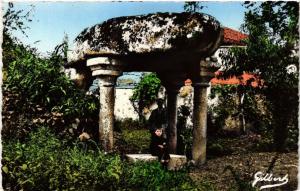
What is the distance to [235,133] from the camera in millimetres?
17797

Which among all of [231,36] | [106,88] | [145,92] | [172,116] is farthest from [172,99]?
[231,36]

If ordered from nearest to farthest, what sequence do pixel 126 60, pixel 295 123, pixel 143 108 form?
pixel 126 60
pixel 295 123
pixel 143 108

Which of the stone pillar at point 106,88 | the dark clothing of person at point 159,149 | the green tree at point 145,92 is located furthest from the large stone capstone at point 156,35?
the green tree at point 145,92

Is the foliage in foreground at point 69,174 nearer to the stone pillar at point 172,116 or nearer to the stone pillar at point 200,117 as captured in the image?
the stone pillar at point 200,117

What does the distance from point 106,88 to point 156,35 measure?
1.23m

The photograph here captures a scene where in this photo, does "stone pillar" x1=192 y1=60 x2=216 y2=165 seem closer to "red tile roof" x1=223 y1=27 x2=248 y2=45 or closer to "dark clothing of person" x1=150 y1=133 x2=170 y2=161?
"dark clothing of person" x1=150 y1=133 x2=170 y2=161

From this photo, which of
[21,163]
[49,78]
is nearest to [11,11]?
[49,78]

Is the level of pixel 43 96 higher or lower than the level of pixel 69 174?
higher

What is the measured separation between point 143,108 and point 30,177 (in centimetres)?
1551

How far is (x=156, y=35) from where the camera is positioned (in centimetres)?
786

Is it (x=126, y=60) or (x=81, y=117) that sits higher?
(x=126, y=60)

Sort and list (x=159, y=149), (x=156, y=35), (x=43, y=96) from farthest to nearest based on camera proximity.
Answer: (x=159, y=149), (x=43, y=96), (x=156, y=35)

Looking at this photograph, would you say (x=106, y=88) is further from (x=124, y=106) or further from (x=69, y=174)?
(x=124, y=106)

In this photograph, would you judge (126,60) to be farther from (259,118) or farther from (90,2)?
(259,118)
